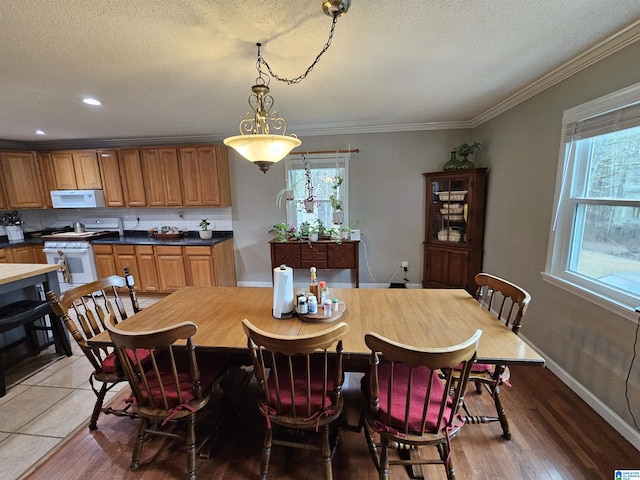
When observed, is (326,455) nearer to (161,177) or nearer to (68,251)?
(161,177)

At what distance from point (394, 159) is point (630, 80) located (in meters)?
2.44

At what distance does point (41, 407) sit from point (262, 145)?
98.3 inches

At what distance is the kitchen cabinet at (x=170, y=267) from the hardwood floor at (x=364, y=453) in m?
2.28

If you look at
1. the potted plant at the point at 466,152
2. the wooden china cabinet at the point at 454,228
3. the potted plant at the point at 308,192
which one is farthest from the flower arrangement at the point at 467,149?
the potted plant at the point at 308,192

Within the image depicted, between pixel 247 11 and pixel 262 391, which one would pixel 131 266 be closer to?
pixel 262 391

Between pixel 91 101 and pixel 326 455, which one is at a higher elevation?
pixel 91 101

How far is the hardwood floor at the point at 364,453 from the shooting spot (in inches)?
60.9

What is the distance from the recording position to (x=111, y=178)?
14.0 feet

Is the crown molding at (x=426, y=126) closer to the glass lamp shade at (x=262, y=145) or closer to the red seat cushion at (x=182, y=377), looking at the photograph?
the glass lamp shade at (x=262, y=145)

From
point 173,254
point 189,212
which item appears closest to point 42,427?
point 173,254

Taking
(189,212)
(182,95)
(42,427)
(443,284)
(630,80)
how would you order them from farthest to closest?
(189,212) < (443,284) < (182,95) < (42,427) < (630,80)

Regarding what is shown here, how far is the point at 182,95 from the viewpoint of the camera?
2539mm

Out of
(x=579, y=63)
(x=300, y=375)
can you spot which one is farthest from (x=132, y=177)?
(x=579, y=63)

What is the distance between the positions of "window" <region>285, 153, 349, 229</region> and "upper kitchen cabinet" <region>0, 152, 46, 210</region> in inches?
152
